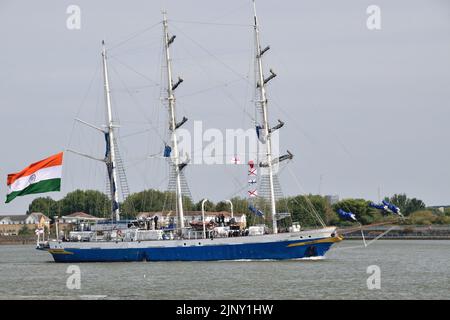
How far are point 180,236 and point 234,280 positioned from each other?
982 inches

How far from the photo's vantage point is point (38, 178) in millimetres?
87938

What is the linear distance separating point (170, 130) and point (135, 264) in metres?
14.0

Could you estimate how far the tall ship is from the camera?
8769cm

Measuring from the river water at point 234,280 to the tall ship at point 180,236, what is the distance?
1.96 m

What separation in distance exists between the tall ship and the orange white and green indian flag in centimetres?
966

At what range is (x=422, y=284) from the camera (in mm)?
66625

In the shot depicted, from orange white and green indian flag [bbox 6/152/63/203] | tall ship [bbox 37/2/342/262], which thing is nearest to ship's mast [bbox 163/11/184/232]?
tall ship [bbox 37/2/342/262]

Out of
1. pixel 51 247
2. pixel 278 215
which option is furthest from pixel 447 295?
pixel 51 247

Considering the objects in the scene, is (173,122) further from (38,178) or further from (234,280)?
(234,280)

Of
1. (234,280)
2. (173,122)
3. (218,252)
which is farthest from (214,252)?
(234,280)

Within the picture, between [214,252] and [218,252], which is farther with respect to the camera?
[214,252]

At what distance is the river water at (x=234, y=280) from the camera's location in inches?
2393

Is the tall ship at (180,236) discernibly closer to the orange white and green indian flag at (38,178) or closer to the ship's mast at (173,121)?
the ship's mast at (173,121)
